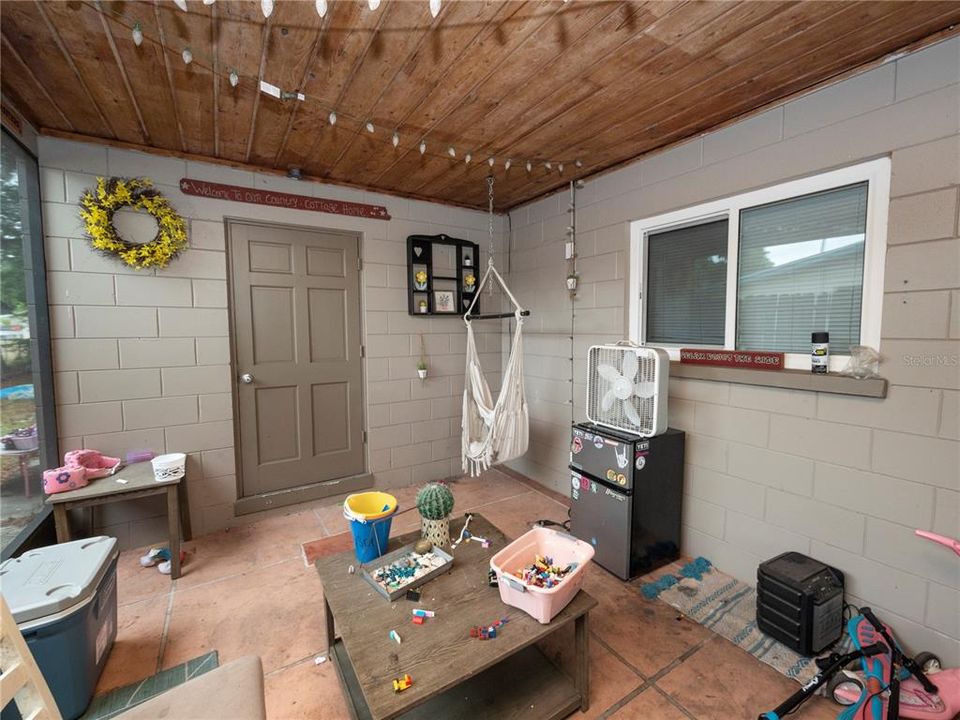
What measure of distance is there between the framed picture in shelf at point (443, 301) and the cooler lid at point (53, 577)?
237 centimetres

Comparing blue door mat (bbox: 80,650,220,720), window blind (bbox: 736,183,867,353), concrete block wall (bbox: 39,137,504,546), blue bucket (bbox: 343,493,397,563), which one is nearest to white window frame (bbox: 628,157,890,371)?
window blind (bbox: 736,183,867,353)

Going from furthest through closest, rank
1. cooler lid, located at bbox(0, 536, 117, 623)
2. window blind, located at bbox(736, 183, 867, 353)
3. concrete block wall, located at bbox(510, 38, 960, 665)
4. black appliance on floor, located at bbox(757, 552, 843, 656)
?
→ window blind, located at bbox(736, 183, 867, 353), black appliance on floor, located at bbox(757, 552, 843, 656), concrete block wall, located at bbox(510, 38, 960, 665), cooler lid, located at bbox(0, 536, 117, 623)

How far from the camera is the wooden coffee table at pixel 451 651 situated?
1136mm

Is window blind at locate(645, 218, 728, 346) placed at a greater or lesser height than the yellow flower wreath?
lesser

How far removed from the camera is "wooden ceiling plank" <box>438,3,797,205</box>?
4.56 ft

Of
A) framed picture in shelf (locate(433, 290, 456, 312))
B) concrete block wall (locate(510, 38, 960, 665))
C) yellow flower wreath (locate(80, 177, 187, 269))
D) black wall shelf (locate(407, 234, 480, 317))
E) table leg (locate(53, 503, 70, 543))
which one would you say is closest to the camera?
concrete block wall (locate(510, 38, 960, 665))

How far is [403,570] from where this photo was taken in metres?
1.53

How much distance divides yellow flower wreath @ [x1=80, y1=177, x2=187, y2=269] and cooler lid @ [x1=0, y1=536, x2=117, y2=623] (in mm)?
1543

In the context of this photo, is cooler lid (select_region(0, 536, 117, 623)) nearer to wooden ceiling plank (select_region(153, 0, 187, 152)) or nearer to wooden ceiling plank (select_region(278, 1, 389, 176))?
wooden ceiling plank (select_region(153, 0, 187, 152))

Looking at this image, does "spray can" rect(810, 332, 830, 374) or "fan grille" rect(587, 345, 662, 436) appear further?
"fan grille" rect(587, 345, 662, 436)

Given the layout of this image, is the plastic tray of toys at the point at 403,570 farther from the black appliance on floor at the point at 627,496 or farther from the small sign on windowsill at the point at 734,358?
the small sign on windowsill at the point at 734,358

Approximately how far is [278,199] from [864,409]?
11.0ft

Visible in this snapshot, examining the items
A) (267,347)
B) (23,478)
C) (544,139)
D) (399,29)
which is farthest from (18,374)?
(544,139)

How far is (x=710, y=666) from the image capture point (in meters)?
1.63
